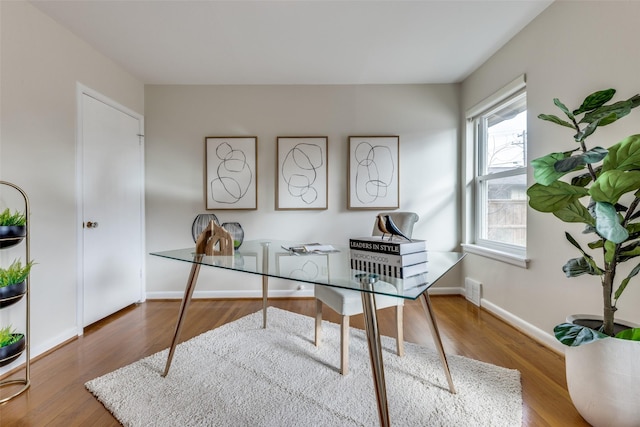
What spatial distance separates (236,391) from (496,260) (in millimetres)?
2362

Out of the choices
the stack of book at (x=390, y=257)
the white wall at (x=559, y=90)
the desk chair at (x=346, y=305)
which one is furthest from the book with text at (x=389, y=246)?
the white wall at (x=559, y=90)

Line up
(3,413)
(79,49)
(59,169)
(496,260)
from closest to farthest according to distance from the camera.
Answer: (3,413) < (59,169) < (79,49) < (496,260)

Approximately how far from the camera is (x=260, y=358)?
1.83 metres

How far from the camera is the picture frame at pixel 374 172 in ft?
10.2

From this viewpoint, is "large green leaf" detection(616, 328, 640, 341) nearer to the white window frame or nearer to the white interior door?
the white window frame

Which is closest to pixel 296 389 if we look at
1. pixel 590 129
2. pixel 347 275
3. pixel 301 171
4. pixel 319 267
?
pixel 319 267

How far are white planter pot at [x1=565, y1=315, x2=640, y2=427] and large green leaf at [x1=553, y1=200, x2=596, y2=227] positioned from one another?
19.7 inches

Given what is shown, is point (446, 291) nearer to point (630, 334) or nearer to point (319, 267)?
point (630, 334)

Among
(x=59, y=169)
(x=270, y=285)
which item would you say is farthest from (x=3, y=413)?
(x=270, y=285)

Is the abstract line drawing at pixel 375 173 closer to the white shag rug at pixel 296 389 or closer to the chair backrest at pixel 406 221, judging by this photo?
the chair backrest at pixel 406 221

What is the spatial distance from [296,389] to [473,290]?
218 cm

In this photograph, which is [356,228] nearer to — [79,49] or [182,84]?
[182,84]

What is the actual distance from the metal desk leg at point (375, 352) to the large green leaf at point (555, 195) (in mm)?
863

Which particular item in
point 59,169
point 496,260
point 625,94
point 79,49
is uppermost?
point 79,49
